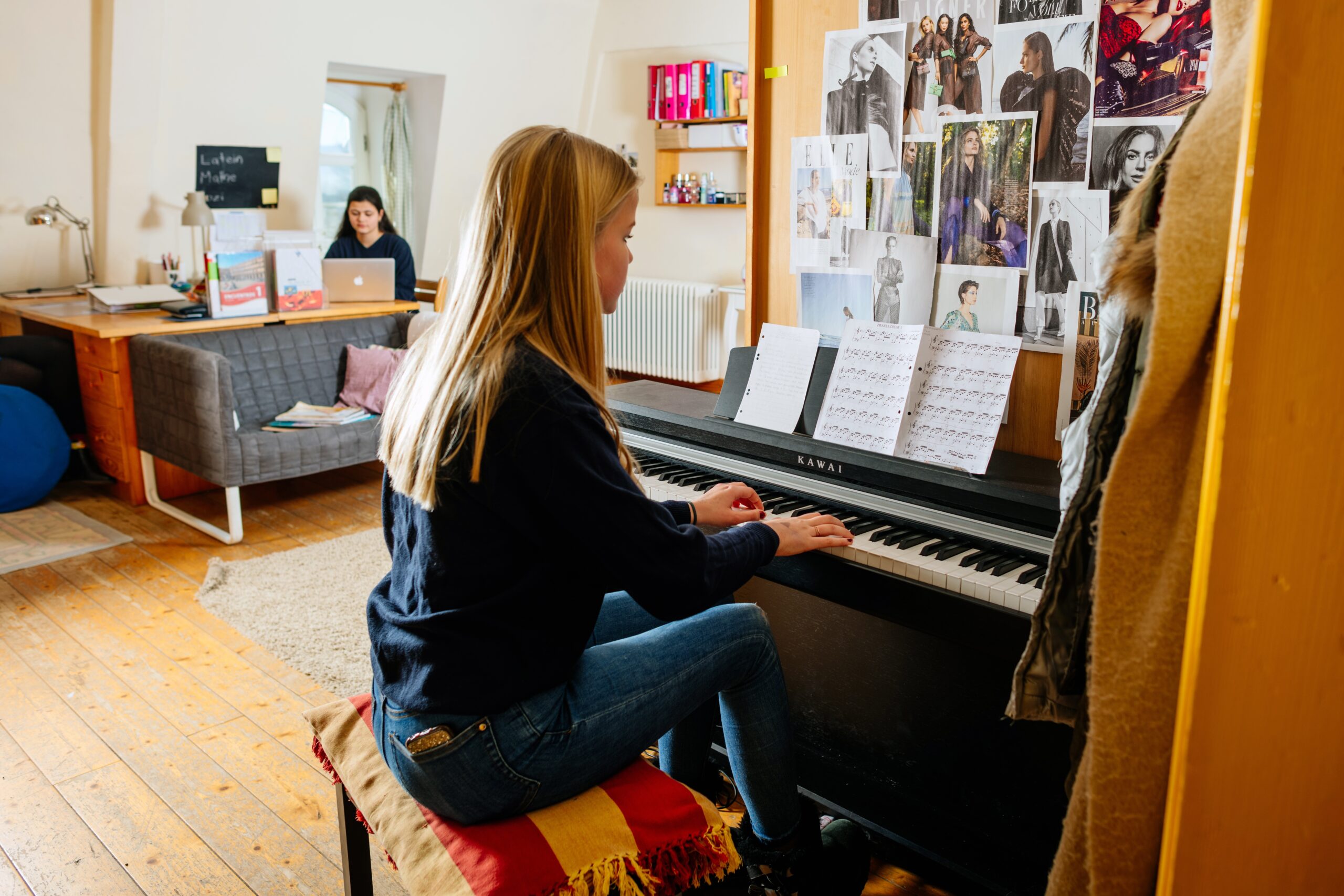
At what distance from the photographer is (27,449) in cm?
402

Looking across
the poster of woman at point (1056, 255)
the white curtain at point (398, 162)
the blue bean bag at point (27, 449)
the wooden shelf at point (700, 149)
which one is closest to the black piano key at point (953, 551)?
A: the poster of woman at point (1056, 255)

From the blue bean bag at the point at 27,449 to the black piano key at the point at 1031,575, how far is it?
13.2ft

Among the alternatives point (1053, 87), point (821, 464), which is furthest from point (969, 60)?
point (821, 464)

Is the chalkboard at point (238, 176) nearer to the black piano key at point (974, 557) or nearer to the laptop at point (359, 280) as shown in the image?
the laptop at point (359, 280)

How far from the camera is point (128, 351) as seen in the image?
4016mm

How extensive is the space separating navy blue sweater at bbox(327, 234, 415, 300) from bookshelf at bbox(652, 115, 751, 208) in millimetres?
1591

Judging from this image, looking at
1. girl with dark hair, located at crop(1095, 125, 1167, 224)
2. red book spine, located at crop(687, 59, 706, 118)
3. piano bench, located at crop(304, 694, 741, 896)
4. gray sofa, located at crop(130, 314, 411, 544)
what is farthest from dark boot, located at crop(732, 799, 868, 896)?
red book spine, located at crop(687, 59, 706, 118)

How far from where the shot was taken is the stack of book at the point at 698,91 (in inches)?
217

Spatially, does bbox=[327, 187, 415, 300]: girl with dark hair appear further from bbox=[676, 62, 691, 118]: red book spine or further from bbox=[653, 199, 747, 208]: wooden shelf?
bbox=[676, 62, 691, 118]: red book spine

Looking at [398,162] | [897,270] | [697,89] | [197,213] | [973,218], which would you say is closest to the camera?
[973,218]

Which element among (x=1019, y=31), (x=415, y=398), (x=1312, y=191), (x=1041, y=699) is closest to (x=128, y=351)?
(x=415, y=398)

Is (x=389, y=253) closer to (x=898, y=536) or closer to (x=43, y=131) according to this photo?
(x=43, y=131)

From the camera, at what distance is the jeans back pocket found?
123 cm

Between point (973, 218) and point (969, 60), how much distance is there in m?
0.27
